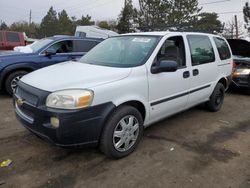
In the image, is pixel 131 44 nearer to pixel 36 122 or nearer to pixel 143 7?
pixel 36 122

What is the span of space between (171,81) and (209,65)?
4.50ft

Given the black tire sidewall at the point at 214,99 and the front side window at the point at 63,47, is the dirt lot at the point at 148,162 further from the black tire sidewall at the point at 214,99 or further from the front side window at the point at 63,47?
the front side window at the point at 63,47

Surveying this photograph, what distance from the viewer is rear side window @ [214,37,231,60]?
199 inches

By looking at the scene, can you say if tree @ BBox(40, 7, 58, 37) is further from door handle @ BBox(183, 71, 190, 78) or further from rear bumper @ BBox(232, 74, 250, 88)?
door handle @ BBox(183, 71, 190, 78)

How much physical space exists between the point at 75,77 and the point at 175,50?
1.89 m

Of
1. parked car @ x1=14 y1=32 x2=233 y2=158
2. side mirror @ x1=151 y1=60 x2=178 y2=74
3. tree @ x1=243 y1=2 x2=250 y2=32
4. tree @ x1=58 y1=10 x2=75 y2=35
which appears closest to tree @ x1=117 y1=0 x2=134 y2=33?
tree @ x1=243 y1=2 x2=250 y2=32

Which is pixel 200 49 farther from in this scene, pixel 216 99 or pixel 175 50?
pixel 216 99

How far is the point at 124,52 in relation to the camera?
3695 millimetres

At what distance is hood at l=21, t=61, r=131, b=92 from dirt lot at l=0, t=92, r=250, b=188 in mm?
995

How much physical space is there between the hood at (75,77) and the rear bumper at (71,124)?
0.93 ft

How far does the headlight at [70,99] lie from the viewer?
2.59 m

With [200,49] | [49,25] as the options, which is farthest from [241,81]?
[49,25]

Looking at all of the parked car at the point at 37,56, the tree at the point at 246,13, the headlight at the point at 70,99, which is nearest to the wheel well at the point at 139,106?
the headlight at the point at 70,99

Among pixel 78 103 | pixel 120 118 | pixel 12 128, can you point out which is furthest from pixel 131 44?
pixel 12 128
